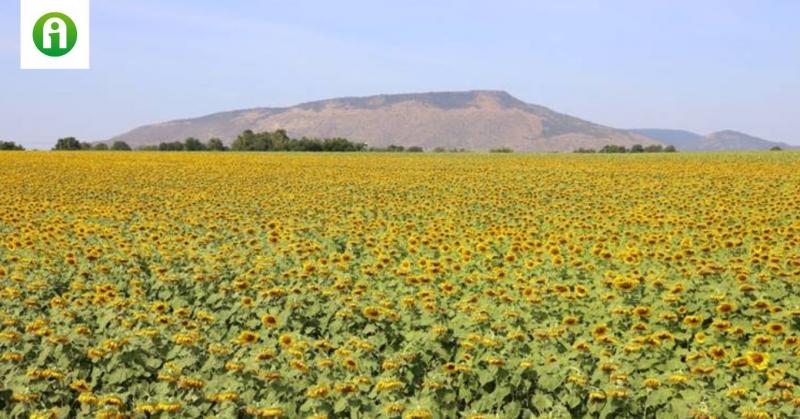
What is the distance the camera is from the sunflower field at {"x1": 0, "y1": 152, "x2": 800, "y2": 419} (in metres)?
4.85

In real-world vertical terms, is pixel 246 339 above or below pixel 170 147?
below

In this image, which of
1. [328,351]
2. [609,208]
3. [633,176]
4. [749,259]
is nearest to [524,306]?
[328,351]

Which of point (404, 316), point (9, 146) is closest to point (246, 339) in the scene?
point (404, 316)

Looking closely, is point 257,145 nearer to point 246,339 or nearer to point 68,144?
point 68,144

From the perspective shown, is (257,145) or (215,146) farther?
(257,145)

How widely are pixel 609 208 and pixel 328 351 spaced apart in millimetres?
10194

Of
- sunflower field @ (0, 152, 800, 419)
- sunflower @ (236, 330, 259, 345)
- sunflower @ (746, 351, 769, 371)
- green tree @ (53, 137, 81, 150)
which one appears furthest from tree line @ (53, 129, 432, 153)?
sunflower @ (746, 351, 769, 371)

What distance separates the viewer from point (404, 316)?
6.81 m

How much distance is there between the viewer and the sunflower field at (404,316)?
4852 millimetres

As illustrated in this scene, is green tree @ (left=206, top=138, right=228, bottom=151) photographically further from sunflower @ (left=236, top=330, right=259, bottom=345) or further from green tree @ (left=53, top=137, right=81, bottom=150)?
sunflower @ (left=236, top=330, right=259, bottom=345)

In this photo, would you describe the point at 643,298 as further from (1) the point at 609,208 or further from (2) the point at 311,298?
(1) the point at 609,208

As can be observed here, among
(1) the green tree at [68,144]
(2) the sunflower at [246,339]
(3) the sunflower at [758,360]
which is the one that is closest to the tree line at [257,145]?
(1) the green tree at [68,144]

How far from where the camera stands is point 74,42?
81.7ft

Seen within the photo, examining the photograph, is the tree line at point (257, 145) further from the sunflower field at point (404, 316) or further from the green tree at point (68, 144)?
the sunflower field at point (404, 316)
